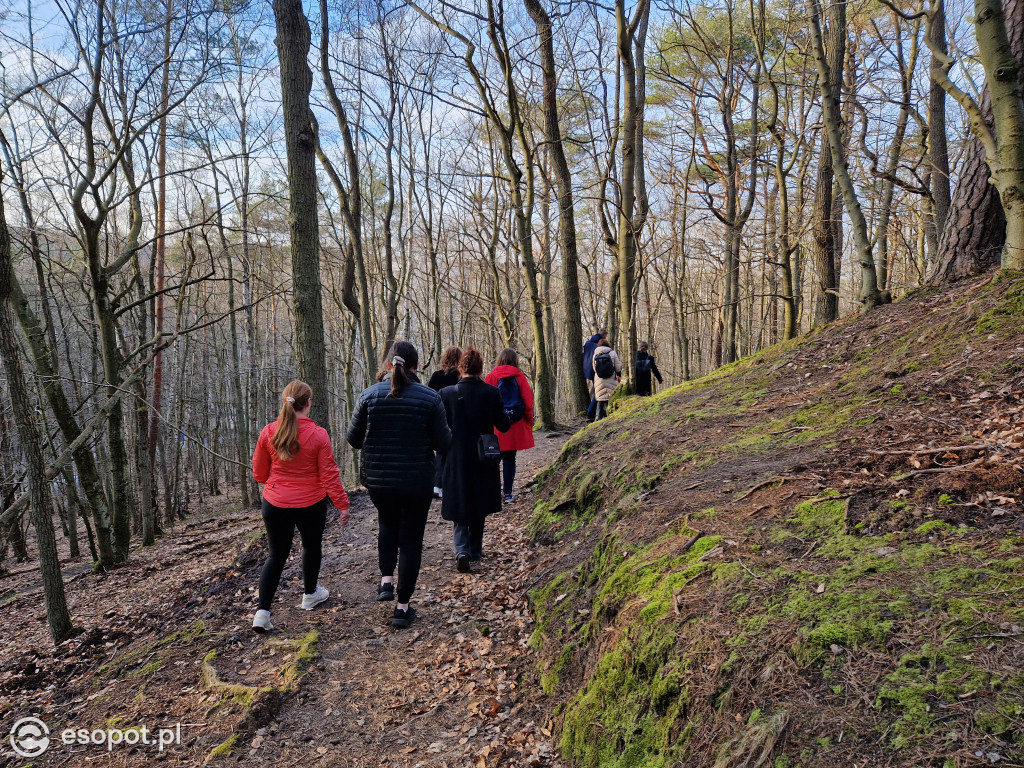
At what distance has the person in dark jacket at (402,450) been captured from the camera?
459 centimetres

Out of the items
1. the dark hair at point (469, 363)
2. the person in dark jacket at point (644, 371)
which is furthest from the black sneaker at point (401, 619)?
the person in dark jacket at point (644, 371)

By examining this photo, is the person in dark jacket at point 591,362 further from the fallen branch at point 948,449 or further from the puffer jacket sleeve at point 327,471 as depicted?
the fallen branch at point 948,449

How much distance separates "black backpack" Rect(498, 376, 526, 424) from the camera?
22.8ft

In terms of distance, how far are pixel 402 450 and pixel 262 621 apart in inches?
67.9

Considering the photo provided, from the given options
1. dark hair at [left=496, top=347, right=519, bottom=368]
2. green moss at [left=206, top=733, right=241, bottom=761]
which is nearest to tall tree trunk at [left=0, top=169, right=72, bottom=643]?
green moss at [left=206, top=733, right=241, bottom=761]

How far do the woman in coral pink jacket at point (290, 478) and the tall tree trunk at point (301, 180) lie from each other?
2705mm

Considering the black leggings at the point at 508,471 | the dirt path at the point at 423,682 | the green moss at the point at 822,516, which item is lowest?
the dirt path at the point at 423,682

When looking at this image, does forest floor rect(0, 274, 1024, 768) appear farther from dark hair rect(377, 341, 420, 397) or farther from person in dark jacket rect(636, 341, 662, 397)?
person in dark jacket rect(636, 341, 662, 397)

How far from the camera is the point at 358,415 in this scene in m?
4.79

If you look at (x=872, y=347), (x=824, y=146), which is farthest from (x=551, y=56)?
(x=872, y=347)

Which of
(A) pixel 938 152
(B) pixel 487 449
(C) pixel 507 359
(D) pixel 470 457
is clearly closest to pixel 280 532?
(D) pixel 470 457

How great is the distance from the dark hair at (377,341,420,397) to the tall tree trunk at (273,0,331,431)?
284 centimetres

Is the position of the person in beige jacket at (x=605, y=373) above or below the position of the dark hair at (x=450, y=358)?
below

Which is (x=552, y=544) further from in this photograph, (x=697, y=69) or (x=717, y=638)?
(x=697, y=69)
